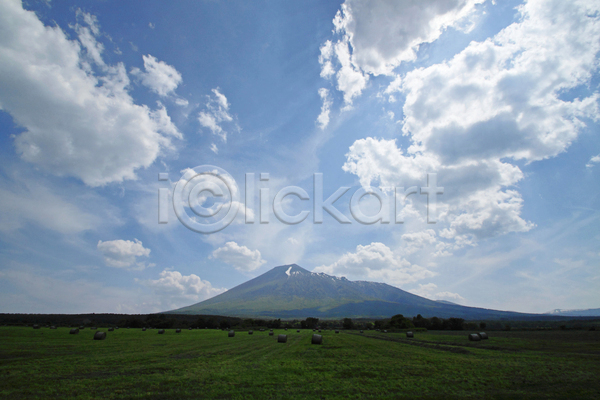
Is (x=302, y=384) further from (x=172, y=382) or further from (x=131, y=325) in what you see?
(x=131, y=325)

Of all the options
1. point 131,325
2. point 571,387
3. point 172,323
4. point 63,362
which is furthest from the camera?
point 172,323

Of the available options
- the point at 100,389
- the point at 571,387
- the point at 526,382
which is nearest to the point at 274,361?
the point at 100,389

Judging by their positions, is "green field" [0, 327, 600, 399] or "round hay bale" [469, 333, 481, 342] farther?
"round hay bale" [469, 333, 481, 342]

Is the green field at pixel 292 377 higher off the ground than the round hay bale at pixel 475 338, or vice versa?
the green field at pixel 292 377

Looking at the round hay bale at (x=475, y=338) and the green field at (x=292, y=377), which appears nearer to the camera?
the green field at (x=292, y=377)

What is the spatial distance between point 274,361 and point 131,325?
11300 cm

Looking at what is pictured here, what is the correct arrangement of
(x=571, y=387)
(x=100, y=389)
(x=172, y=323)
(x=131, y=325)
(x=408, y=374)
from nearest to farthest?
1. (x=100, y=389)
2. (x=571, y=387)
3. (x=408, y=374)
4. (x=131, y=325)
5. (x=172, y=323)

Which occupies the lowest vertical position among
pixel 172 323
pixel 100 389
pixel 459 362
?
pixel 172 323

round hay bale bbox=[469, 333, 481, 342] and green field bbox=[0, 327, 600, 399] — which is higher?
green field bbox=[0, 327, 600, 399]

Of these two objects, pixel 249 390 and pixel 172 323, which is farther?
pixel 172 323

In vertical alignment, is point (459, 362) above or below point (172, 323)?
above

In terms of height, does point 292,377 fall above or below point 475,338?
above

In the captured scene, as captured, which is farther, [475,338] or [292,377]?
[475,338]

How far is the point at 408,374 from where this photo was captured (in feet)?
56.7
